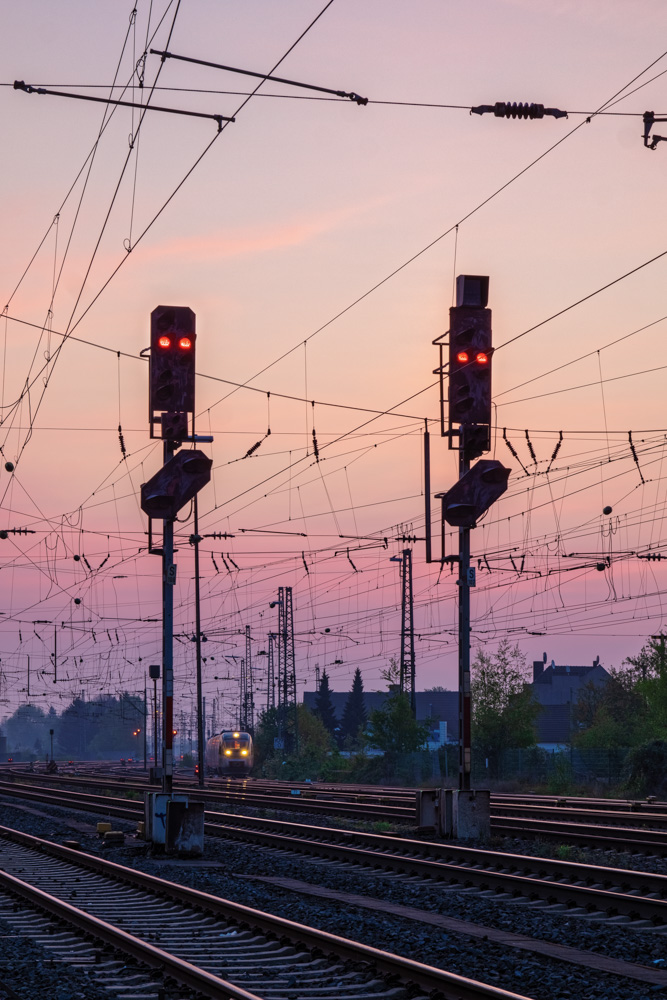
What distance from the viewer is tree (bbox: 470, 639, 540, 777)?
220ft

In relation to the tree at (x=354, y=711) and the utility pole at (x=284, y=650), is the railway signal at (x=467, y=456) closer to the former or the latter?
the utility pole at (x=284, y=650)

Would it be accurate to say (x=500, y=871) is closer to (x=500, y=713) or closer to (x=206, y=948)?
(x=206, y=948)

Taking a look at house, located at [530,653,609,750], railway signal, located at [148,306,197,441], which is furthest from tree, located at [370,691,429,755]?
house, located at [530,653,609,750]

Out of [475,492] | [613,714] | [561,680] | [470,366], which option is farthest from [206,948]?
[561,680]

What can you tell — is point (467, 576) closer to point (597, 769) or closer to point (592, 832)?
point (592, 832)

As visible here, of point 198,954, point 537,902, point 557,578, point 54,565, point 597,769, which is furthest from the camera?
point 597,769

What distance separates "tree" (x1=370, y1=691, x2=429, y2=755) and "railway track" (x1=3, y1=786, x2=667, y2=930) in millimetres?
41779

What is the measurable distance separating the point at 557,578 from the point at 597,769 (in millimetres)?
13375

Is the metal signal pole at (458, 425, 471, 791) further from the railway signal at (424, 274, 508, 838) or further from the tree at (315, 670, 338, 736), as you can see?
the tree at (315, 670, 338, 736)

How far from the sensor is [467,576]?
78.5ft

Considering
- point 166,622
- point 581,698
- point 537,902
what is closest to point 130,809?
point 166,622

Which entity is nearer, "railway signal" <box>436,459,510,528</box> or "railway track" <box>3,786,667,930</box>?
"railway track" <box>3,786,667,930</box>

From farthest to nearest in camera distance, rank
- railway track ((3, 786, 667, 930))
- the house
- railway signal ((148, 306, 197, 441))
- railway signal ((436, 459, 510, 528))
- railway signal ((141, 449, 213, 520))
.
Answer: the house < railway signal ((436, 459, 510, 528)) < railway signal ((141, 449, 213, 520)) < railway signal ((148, 306, 197, 441)) < railway track ((3, 786, 667, 930))

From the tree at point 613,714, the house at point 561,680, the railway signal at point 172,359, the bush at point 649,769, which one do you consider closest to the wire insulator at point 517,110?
the railway signal at point 172,359
